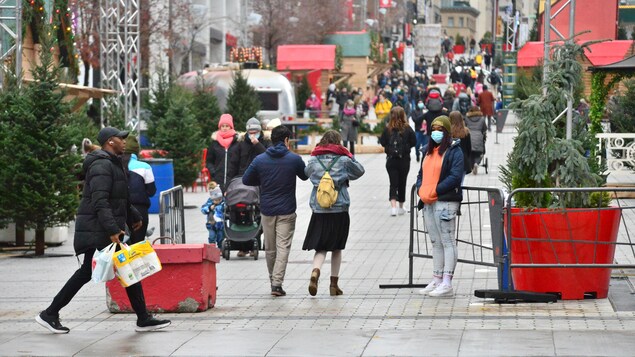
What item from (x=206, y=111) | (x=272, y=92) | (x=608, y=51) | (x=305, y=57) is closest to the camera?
(x=206, y=111)

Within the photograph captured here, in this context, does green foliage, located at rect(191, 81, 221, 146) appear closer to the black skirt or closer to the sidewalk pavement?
the sidewalk pavement

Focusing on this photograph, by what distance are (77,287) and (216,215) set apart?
19.2 feet

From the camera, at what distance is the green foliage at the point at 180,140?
26.0m

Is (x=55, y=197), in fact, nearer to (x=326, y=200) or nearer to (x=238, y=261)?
(x=238, y=261)

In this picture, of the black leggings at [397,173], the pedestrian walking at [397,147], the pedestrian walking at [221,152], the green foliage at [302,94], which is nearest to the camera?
the pedestrian walking at [221,152]

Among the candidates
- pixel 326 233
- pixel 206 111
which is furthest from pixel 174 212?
pixel 206 111

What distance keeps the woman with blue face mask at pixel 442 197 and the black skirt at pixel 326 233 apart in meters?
0.81

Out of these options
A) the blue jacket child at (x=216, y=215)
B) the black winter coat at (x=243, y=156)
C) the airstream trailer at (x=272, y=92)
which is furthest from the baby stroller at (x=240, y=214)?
the airstream trailer at (x=272, y=92)

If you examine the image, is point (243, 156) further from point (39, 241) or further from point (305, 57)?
point (305, 57)

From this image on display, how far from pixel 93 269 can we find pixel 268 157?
3.03 m

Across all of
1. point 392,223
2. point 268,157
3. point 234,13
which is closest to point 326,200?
point 268,157

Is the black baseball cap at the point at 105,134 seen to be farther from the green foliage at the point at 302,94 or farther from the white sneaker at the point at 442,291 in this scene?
the green foliage at the point at 302,94

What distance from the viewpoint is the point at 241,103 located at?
35.1 m

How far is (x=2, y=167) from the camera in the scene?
17484mm
